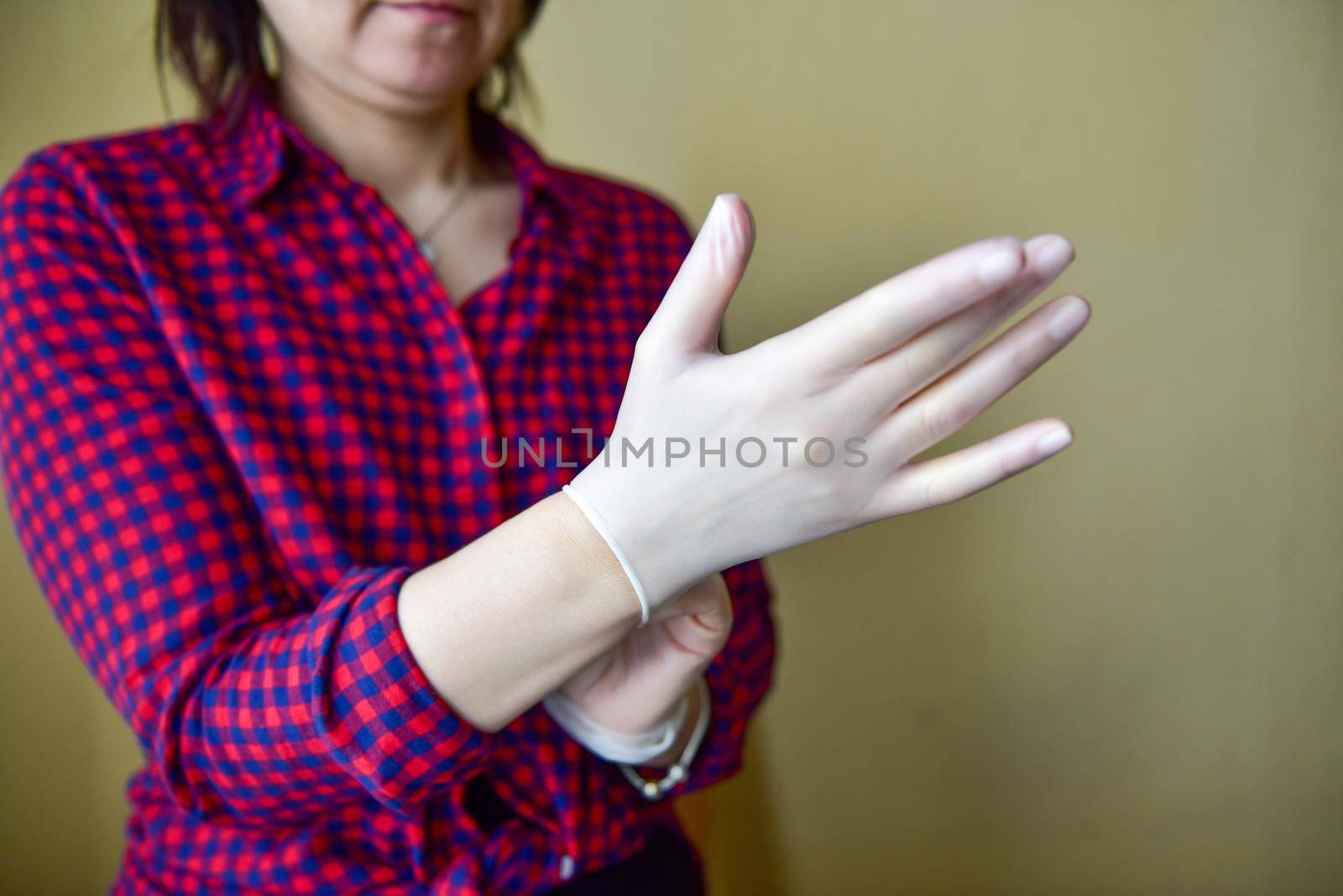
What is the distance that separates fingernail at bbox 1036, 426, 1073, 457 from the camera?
36cm

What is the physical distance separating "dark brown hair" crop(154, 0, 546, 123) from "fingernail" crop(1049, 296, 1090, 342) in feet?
1.90

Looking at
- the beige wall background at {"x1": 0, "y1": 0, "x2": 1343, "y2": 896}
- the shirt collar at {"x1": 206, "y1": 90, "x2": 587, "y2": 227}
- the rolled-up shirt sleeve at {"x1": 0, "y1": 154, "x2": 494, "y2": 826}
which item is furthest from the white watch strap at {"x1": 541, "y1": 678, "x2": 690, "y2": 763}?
the beige wall background at {"x1": 0, "y1": 0, "x2": 1343, "y2": 896}

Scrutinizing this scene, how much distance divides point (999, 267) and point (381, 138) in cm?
52

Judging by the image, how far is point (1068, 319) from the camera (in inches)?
14.5

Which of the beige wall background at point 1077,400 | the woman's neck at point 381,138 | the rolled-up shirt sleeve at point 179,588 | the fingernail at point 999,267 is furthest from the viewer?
the beige wall background at point 1077,400

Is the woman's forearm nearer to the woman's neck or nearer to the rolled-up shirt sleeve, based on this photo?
the rolled-up shirt sleeve

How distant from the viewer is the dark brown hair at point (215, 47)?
0.69m

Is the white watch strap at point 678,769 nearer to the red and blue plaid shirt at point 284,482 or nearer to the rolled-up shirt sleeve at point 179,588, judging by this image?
the red and blue plaid shirt at point 284,482

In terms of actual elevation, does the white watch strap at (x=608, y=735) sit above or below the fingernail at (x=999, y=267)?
below

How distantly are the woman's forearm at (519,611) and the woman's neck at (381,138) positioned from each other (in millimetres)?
386

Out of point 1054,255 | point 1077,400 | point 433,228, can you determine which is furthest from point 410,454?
point 1077,400

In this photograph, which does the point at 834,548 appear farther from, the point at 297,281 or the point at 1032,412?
the point at 297,281

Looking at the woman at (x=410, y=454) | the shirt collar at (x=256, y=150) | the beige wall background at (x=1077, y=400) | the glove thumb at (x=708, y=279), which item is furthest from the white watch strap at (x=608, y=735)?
the beige wall background at (x=1077, y=400)

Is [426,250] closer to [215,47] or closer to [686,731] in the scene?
[215,47]
